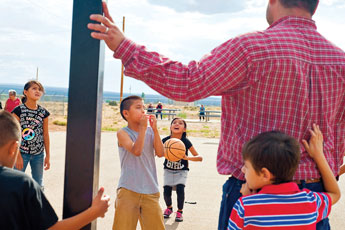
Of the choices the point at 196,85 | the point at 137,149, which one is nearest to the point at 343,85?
the point at 196,85

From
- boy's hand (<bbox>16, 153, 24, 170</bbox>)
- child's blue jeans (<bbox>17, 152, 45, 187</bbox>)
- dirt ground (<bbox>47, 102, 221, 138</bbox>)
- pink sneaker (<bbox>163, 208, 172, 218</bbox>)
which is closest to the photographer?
boy's hand (<bbox>16, 153, 24, 170</bbox>)

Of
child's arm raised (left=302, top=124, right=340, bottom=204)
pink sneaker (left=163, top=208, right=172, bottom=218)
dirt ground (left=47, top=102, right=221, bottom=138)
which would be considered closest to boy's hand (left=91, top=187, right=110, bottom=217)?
child's arm raised (left=302, top=124, right=340, bottom=204)

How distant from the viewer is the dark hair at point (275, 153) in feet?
5.57

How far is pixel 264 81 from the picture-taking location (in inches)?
67.7

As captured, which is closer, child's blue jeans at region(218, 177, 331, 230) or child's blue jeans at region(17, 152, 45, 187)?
child's blue jeans at region(218, 177, 331, 230)

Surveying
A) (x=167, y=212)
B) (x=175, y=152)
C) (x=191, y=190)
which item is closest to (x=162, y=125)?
(x=191, y=190)

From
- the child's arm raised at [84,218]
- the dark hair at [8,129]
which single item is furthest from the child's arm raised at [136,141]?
the child's arm raised at [84,218]

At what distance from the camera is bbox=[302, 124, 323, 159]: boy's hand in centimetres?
180

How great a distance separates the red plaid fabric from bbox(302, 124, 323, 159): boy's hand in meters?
0.04

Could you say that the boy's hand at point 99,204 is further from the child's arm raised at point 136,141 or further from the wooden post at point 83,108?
the child's arm raised at point 136,141

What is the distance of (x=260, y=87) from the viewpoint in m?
1.74

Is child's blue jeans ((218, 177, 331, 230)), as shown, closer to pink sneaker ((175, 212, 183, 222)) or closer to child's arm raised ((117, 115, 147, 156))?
child's arm raised ((117, 115, 147, 156))

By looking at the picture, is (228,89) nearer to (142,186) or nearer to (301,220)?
(301,220)

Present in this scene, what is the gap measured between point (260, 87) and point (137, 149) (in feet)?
6.86
